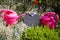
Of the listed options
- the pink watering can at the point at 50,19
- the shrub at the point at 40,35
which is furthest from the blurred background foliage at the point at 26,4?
the shrub at the point at 40,35

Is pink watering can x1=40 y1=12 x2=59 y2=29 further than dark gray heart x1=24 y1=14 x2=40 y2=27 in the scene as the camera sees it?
Yes

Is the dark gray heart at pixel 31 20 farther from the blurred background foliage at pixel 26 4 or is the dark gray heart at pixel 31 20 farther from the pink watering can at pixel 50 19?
the blurred background foliage at pixel 26 4

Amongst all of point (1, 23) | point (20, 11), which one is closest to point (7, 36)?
point (1, 23)

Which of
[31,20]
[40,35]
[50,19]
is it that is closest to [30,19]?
[31,20]

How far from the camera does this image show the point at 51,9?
7.18 meters

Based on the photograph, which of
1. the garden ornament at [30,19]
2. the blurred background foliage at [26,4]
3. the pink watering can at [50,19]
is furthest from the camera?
the blurred background foliage at [26,4]

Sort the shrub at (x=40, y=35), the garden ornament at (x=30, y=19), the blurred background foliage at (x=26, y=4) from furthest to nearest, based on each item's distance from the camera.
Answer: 1. the blurred background foliage at (x=26, y=4)
2. the garden ornament at (x=30, y=19)
3. the shrub at (x=40, y=35)

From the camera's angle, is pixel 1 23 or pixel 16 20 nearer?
pixel 1 23

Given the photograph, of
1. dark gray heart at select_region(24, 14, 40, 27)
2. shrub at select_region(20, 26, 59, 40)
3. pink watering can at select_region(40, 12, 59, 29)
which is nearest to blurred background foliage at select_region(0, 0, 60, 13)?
pink watering can at select_region(40, 12, 59, 29)

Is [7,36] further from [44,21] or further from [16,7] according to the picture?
[16,7]

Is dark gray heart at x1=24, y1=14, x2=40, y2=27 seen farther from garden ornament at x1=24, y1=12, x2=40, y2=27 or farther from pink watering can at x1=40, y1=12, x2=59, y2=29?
pink watering can at x1=40, y1=12, x2=59, y2=29

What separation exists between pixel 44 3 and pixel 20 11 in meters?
0.66

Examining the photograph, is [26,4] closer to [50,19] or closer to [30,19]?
[50,19]

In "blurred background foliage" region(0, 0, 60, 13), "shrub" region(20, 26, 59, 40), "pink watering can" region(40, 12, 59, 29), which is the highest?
"shrub" region(20, 26, 59, 40)
